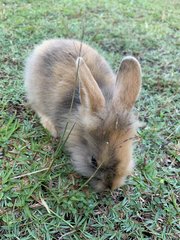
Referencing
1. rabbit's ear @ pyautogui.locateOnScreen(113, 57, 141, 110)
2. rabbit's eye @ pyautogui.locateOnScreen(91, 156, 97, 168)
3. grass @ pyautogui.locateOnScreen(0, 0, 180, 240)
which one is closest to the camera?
grass @ pyautogui.locateOnScreen(0, 0, 180, 240)

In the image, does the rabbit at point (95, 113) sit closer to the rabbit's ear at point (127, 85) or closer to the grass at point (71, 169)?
the rabbit's ear at point (127, 85)

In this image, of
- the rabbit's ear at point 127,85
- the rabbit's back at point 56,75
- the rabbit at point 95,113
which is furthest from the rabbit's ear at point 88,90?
the rabbit's back at point 56,75

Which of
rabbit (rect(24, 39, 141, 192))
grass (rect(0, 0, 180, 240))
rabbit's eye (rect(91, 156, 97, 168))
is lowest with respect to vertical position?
grass (rect(0, 0, 180, 240))

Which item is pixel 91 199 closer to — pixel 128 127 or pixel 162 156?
pixel 128 127

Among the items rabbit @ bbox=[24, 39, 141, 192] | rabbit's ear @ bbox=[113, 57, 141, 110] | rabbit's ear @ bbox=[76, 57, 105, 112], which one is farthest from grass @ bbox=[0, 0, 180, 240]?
rabbit's ear @ bbox=[113, 57, 141, 110]

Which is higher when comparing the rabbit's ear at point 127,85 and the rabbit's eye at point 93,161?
the rabbit's ear at point 127,85

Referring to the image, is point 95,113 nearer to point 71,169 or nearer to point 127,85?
point 127,85

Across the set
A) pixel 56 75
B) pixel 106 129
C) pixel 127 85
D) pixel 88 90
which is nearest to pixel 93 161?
pixel 106 129

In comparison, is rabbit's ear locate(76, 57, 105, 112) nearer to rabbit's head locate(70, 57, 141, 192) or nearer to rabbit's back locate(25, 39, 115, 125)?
rabbit's head locate(70, 57, 141, 192)
